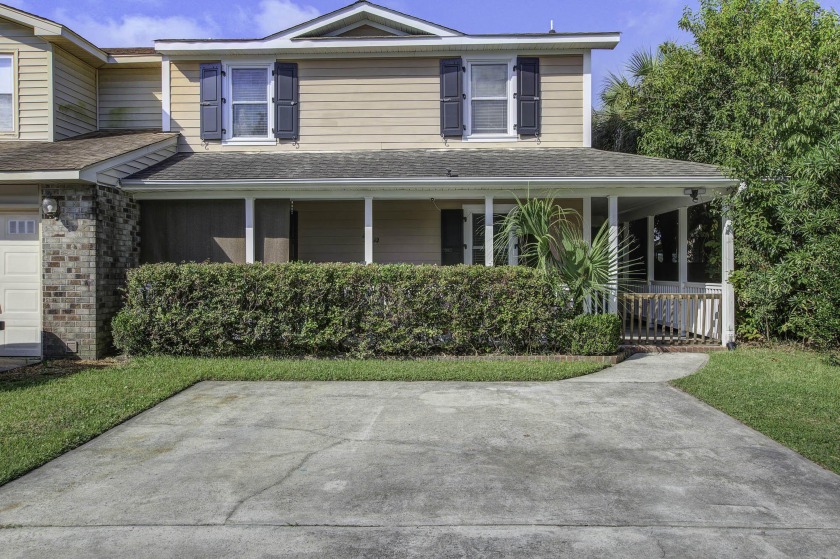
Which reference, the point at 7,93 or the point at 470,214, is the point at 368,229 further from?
the point at 7,93

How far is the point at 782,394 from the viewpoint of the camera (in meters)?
6.21

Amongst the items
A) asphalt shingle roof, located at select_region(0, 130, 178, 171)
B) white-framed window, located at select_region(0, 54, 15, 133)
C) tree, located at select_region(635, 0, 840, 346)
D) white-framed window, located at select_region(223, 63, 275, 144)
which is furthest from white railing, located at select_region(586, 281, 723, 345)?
white-framed window, located at select_region(0, 54, 15, 133)

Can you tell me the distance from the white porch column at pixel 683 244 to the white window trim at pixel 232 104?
7882mm

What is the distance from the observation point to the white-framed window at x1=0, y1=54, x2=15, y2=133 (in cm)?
1042

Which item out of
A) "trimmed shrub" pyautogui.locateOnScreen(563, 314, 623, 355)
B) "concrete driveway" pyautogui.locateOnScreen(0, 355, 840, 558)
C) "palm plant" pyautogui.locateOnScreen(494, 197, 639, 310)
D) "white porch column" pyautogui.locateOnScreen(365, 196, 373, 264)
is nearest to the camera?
"concrete driveway" pyautogui.locateOnScreen(0, 355, 840, 558)

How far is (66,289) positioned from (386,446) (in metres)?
6.26

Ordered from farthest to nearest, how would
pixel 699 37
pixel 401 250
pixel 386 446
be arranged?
1. pixel 699 37
2. pixel 401 250
3. pixel 386 446

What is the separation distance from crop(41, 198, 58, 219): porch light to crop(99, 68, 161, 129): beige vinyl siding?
4189 mm

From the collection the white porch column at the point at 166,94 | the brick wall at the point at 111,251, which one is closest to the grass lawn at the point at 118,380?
the brick wall at the point at 111,251

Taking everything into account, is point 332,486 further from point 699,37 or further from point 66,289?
point 699,37

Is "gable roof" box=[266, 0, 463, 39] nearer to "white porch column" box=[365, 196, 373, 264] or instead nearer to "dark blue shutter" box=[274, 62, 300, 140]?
"dark blue shutter" box=[274, 62, 300, 140]

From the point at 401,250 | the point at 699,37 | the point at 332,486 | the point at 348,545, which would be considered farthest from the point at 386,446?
the point at 699,37

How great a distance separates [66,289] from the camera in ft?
27.4

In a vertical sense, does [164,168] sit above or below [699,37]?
below
